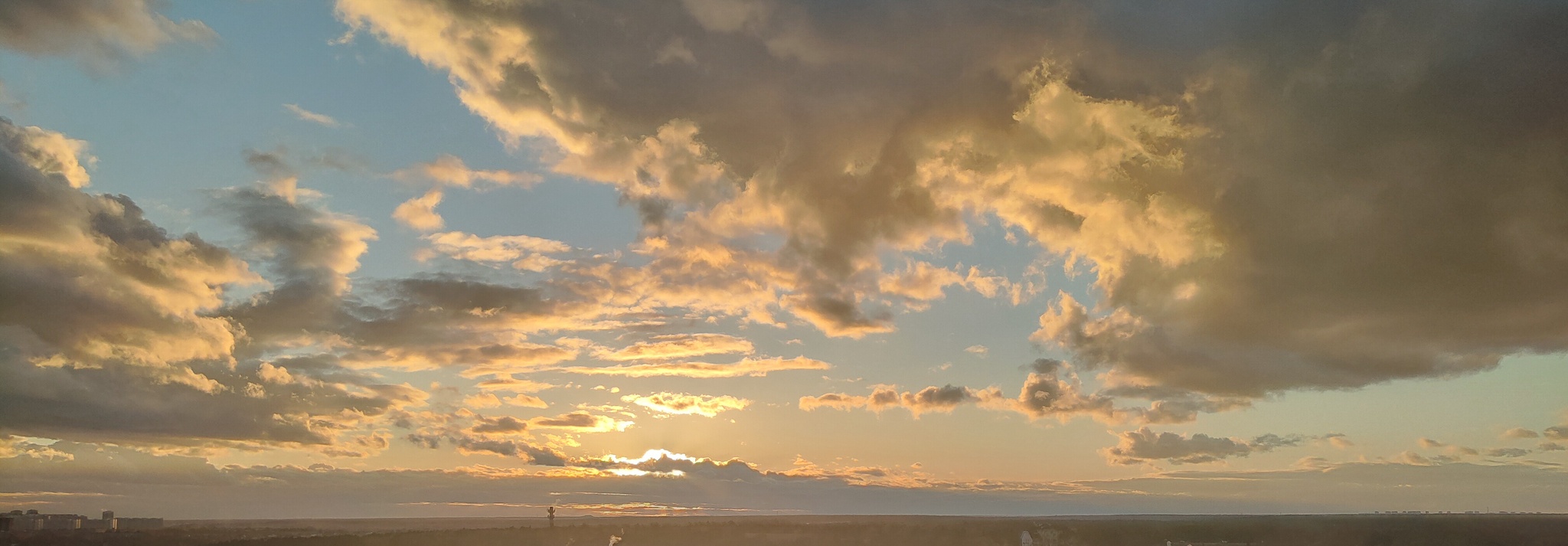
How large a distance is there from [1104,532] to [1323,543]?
39279mm

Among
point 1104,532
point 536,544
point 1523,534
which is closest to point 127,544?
point 536,544

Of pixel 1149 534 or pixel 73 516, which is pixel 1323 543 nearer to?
pixel 1149 534

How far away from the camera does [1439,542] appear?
445 ft

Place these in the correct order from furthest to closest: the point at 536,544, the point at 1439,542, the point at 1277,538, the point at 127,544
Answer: the point at 1277,538
the point at 1439,542
the point at 536,544
the point at 127,544

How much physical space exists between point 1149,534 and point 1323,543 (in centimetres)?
3389

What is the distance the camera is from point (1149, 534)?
167 m

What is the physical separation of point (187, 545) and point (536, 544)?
45389 mm

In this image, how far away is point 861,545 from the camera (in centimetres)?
12544

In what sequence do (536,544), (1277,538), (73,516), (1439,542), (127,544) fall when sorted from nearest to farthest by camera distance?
→ 1. (127,544)
2. (536,544)
3. (1439,542)
4. (1277,538)
5. (73,516)

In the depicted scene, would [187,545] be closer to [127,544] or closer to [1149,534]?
[127,544]

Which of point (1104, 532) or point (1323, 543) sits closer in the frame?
point (1323, 543)

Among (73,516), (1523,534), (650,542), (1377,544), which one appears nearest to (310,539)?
(650,542)

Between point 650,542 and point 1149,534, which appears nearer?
point 650,542

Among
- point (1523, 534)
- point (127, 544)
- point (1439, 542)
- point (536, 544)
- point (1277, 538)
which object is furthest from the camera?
point (1523, 534)
